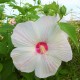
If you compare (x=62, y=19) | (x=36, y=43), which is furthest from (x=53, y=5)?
(x=36, y=43)

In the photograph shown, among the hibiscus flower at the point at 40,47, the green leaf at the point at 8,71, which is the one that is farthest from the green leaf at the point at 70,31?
the green leaf at the point at 8,71

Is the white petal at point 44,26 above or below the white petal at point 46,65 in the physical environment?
above

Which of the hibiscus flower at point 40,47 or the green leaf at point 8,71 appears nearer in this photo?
the hibiscus flower at point 40,47

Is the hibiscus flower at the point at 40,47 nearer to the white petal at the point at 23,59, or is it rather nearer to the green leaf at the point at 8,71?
the white petal at the point at 23,59

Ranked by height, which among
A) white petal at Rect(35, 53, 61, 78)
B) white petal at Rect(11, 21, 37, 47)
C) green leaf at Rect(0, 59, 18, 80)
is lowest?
green leaf at Rect(0, 59, 18, 80)

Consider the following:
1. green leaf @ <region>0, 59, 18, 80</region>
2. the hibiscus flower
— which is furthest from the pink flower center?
green leaf @ <region>0, 59, 18, 80</region>

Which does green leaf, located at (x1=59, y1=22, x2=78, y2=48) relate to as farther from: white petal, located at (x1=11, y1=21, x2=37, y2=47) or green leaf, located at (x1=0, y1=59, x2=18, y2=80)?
green leaf, located at (x1=0, y1=59, x2=18, y2=80)

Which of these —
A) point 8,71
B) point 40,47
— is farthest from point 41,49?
point 8,71
